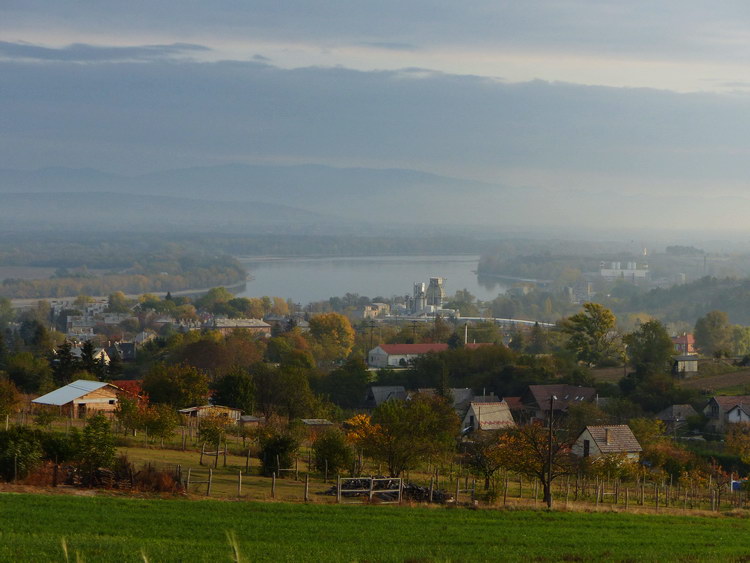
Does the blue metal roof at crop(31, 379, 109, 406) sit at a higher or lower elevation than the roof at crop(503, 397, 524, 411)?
higher

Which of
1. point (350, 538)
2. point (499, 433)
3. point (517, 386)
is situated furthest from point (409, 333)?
point (350, 538)

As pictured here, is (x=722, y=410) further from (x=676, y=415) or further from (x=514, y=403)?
(x=514, y=403)

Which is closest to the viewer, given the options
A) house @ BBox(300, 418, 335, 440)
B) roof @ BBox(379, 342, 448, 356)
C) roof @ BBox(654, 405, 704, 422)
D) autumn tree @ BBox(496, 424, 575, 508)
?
autumn tree @ BBox(496, 424, 575, 508)

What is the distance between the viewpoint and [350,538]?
1664 cm

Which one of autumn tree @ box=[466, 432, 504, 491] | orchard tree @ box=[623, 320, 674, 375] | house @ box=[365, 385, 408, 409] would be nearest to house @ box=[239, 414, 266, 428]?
autumn tree @ box=[466, 432, 504, 491]

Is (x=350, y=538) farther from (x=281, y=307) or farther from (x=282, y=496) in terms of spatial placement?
(x=281, y=307)

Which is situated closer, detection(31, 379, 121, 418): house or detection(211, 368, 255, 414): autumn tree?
detection(31, 379, 121, 418): house

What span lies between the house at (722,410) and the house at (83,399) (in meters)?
21.6

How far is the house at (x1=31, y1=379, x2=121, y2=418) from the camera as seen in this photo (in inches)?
1387

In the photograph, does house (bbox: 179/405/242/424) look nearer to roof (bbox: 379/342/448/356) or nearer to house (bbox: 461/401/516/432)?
house (bbox: 461/401/516/432)

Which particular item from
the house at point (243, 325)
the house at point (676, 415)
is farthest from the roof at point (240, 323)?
the house at point (676, 415)

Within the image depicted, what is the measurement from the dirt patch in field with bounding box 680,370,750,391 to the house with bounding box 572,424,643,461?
14.5m

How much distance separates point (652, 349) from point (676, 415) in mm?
10508

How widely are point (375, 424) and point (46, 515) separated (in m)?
12.0
